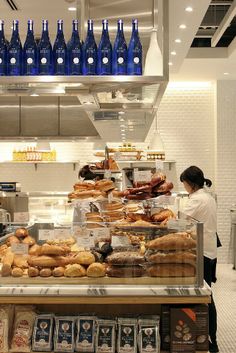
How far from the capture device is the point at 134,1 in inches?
157

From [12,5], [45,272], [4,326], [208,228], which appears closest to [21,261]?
[45,272]

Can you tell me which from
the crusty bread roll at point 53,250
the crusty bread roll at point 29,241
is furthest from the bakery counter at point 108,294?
the crusty bread roll at point 29,241

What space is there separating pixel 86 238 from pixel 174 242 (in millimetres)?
520

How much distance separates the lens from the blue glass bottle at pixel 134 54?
375cm

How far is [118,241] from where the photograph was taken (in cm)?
322

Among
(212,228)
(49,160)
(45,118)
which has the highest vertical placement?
(45,118)

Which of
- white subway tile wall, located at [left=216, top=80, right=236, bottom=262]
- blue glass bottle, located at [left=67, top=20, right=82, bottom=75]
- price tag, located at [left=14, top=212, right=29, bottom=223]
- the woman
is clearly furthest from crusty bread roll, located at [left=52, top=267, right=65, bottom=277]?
white subway tile wall, located at [left=216, top=80, right=236, bottom=262]

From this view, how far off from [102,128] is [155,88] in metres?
2.75

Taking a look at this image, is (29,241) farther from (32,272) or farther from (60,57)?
(60,57)

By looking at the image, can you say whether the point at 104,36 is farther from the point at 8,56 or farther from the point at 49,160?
the point at 49,160

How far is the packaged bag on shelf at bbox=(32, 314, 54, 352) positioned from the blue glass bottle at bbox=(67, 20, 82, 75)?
1678 mm

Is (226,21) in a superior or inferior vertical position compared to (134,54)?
superior

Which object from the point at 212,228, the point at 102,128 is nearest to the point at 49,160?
the point at 102,128

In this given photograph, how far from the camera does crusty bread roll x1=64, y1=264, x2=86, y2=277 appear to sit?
314 cm
